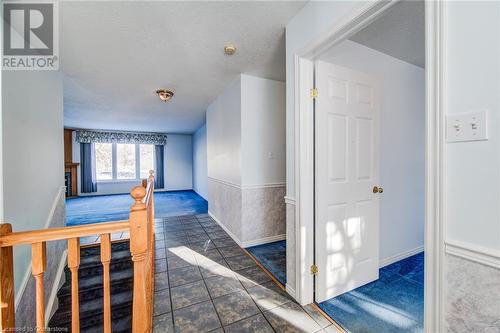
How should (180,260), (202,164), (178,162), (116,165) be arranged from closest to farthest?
1. (180,260)
2. (202,164)
3. (116,165)
4. (178,162)

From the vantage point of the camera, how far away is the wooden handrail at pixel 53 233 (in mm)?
936

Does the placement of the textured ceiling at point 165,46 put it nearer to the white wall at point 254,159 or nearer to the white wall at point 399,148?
the white wall at point 254,159

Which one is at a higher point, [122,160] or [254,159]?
[122,160]

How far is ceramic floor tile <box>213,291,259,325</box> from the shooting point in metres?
1.60

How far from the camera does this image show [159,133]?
7984mm

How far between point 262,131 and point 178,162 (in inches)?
246

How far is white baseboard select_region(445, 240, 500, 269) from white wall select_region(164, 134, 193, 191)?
8435 mm

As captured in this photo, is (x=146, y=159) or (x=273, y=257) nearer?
(x=273, y=257)

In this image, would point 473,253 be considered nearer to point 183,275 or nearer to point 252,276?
point 252,276

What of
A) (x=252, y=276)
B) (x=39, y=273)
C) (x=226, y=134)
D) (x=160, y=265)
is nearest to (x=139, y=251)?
(x=39, y=273)

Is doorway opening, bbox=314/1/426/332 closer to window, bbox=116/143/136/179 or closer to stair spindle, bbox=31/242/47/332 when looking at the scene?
stair spindle, bbox=31/242/47/332

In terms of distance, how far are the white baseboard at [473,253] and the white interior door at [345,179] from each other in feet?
2.88

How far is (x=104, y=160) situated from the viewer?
753 cm

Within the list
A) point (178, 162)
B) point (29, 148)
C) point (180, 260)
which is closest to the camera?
point (29, 148)
